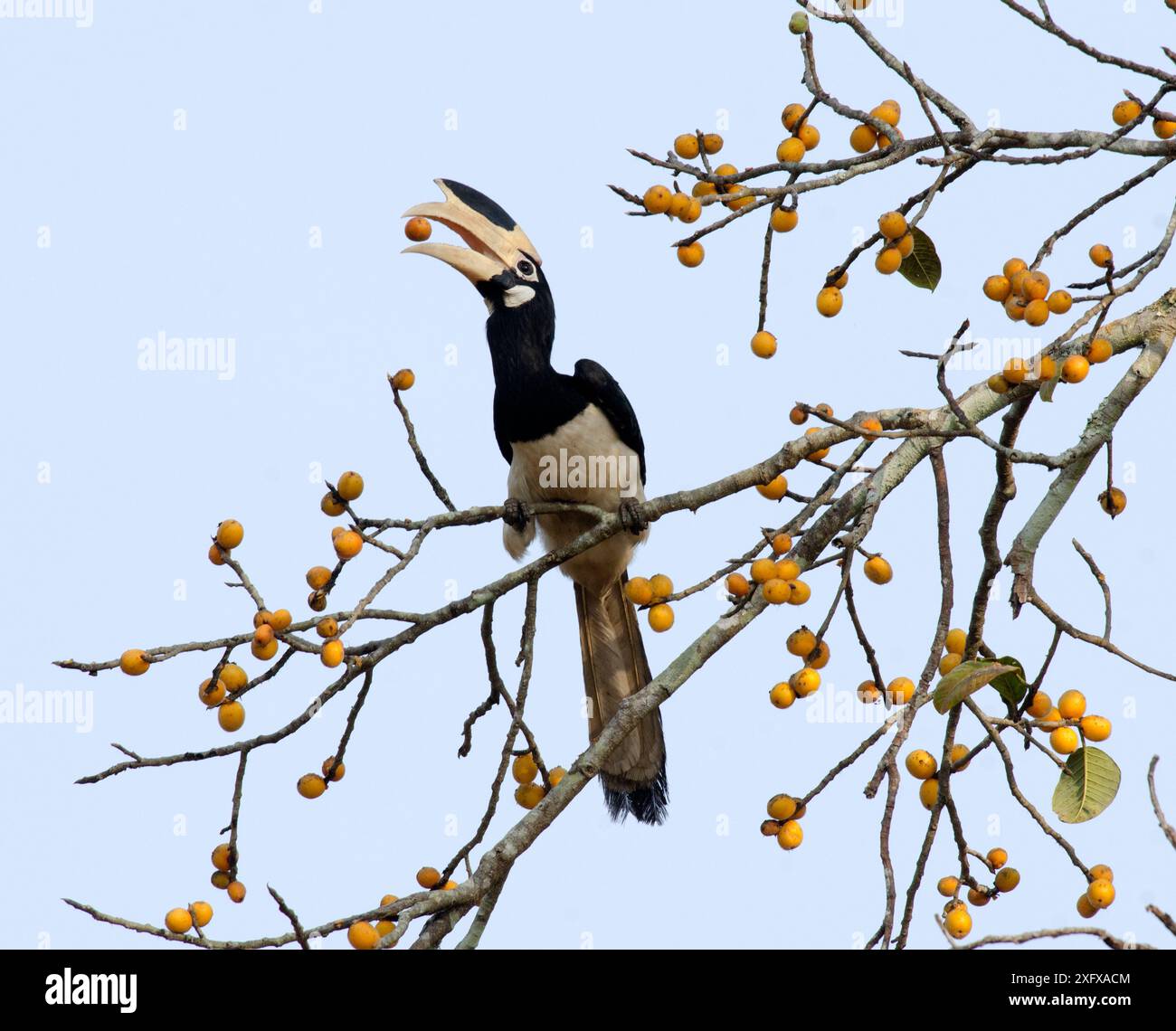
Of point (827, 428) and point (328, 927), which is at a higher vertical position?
point (827, 428)

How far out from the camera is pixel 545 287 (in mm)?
4473

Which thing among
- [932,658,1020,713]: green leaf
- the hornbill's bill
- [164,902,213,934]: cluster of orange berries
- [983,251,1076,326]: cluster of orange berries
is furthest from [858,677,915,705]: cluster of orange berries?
the hornbill's bill

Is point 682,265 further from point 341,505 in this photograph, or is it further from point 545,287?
point 545,287

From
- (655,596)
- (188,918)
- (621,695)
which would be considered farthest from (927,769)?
(621,695)

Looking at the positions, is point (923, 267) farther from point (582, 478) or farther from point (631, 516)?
point (582, 478)

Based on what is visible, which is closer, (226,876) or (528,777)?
→ (226,876)

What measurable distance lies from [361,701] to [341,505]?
36 centimetres

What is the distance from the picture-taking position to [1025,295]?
103 inches

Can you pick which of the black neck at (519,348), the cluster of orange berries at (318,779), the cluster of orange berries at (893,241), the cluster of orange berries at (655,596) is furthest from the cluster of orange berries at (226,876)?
the black neck at (519,348)

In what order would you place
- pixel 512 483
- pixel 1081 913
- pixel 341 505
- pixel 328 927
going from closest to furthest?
pixel 328 927 < pixel 1081 913 < pixel 341 505 < pixel 512 483

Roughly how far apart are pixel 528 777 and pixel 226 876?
66cm

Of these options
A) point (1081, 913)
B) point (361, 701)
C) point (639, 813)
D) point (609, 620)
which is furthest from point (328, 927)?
point (609, 620)

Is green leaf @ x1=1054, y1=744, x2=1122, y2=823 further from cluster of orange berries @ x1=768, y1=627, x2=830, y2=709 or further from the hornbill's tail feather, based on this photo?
the hornbill's tail feather

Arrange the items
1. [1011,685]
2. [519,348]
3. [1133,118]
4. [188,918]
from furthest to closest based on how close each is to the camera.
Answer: [519,348] < [1133,118] < [1011,685] < [188,918]
